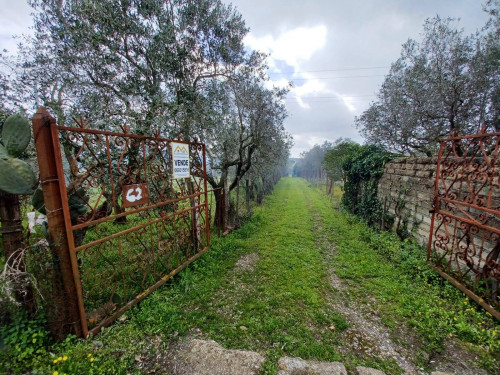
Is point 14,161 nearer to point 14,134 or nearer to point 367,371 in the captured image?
point 14,134

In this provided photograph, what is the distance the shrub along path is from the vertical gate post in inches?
9.0

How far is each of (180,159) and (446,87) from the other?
7.84 meters

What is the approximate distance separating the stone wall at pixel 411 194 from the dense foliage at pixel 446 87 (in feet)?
7.30

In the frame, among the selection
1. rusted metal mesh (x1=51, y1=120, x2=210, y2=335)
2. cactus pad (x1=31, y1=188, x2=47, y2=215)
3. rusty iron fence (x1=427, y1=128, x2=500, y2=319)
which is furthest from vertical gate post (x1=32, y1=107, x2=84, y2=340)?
rusty iron fence (x1=427, y1=128, x2=500, y2=319)

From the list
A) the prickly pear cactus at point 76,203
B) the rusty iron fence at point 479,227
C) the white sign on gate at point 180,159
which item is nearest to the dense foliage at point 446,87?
the rusty iron fence at point 479,227

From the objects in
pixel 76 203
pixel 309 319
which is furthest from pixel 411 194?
pixel 76 203

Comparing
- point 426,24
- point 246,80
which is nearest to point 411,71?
point 426,24

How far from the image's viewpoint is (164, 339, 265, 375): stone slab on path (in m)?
1.94

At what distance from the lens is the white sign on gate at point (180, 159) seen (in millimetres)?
3328

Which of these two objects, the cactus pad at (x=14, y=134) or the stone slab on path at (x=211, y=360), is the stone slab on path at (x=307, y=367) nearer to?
the stone slab on path at (x=211, y=360)

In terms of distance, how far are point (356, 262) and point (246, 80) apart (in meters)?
5.42

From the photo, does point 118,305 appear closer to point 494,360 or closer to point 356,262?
point 494,360

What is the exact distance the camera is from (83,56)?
363 cm

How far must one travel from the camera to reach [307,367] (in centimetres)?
197
